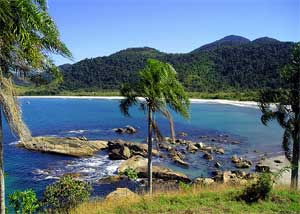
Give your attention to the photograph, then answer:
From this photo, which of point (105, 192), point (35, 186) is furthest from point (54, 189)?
point (35, 186)

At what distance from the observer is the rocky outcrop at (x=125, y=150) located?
43.7 metres

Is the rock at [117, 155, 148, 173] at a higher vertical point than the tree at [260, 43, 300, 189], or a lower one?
lower

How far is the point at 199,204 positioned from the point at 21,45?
815cm

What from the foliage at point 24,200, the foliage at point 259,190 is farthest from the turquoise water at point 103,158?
the foliage at point 259,190

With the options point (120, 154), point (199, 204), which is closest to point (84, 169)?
point (120, 154)

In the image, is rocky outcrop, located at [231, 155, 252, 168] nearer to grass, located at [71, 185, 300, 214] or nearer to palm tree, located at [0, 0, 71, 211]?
grass, located at [71, 185, 300, 214]

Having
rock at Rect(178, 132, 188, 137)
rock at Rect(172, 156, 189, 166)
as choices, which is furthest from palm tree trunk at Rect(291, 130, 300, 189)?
rock at Rect(178, 132, 188, 137)

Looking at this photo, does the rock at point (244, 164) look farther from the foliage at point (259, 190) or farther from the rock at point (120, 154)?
the foliage at point (259, 190)

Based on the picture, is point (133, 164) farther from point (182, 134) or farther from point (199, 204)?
point (182, 134)

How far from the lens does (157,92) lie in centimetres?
1650

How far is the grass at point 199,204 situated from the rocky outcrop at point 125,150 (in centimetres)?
2967

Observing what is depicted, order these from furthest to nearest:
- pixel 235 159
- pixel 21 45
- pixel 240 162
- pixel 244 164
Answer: pixel 235 159
pixel 240 162
pixel 244 164
pixel 21 45

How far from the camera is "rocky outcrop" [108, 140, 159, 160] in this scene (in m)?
43.7

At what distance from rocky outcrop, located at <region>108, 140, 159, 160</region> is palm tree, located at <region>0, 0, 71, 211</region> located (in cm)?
3416
